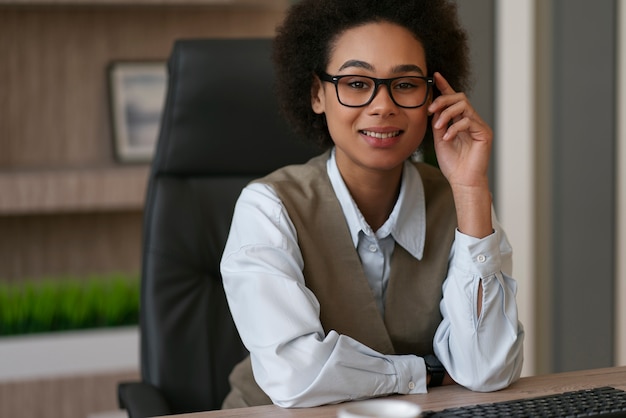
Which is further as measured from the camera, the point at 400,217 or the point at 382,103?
the point at 400,217

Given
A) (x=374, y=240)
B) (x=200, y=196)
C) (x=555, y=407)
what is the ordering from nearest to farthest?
(x=555, y=407)
(x=374, y=240)
(x=200, y=196)

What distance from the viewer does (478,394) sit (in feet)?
4.26

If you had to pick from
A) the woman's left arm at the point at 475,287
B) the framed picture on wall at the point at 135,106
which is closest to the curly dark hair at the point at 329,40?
the woman's left arm at the point at 475,287

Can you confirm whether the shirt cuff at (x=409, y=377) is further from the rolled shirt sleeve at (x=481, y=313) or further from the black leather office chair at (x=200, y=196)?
the black leather office chair at (x=200, y=196)

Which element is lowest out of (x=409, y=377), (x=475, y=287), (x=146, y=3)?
(x=409, y=377)

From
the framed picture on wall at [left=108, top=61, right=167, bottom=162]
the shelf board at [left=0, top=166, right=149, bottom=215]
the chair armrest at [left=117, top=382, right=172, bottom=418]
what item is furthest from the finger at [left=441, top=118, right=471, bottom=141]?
the framed picture on wall at [left=108, top=61, right=167, bottom=162]

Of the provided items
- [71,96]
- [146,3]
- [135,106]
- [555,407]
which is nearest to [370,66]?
[555,407]

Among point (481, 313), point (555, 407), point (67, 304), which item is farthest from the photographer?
point (67, 304)

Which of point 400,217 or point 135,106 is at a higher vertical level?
point 135,106

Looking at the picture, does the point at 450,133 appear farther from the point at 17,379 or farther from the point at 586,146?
the point at 17,379

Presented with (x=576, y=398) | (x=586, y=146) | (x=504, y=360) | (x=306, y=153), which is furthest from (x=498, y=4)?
(x=576, y=398)

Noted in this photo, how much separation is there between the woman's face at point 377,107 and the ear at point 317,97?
8cm

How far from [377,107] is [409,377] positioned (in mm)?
416

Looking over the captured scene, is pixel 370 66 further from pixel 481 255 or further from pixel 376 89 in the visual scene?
pixel 481 255
